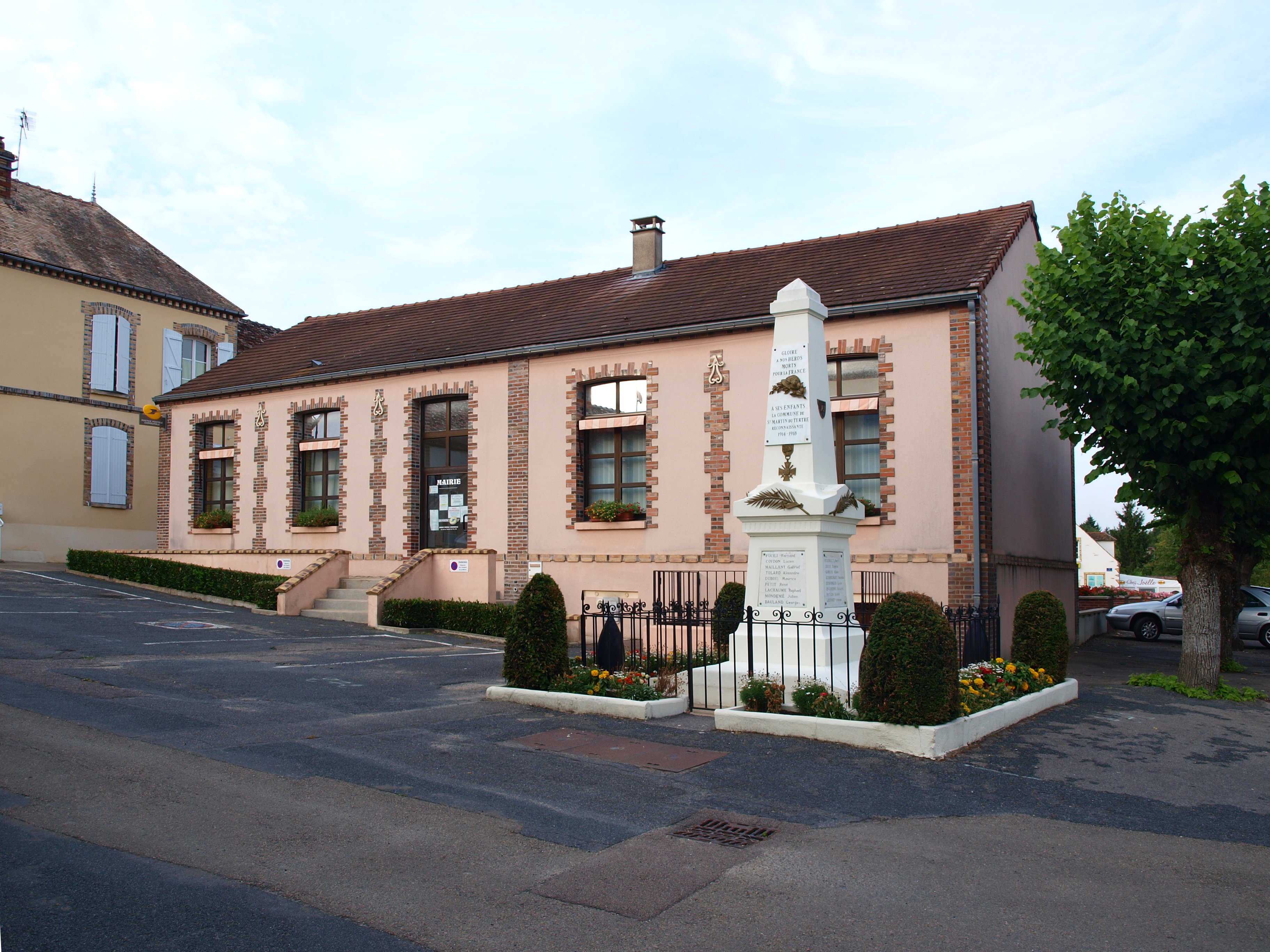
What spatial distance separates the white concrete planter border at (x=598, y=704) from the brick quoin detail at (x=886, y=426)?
6.74 m

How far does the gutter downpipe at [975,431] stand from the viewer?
14.3 m

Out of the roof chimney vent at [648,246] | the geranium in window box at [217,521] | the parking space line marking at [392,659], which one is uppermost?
the roof chimney vent at [648,246]

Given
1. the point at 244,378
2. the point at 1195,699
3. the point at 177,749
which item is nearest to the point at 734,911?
the point at 177,749

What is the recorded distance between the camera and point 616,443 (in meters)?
18.2

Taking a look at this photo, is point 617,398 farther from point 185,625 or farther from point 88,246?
point 88,246

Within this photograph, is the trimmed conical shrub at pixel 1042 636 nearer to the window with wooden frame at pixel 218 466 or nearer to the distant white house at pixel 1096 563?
the window with wooden frame at pixel 218 466

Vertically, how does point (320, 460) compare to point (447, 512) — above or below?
above

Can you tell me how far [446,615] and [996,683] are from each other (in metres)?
10.6

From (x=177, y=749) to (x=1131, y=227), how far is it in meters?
12.0

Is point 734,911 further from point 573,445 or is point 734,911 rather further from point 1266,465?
point 573,445

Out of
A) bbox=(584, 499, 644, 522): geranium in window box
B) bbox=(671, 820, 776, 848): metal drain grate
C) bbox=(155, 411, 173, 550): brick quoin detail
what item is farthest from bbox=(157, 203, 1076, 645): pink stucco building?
bbox=(671, 820, 776, 848): metal drain grate

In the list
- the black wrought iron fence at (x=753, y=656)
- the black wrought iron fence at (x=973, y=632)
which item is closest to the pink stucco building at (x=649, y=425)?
the black wrought iron fence at (x=973, y=632)

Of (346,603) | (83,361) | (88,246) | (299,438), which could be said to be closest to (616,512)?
(346,603)

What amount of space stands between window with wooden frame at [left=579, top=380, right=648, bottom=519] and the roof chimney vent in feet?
13.3
